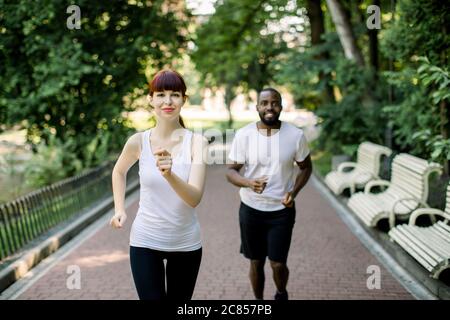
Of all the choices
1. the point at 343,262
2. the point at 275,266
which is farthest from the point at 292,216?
the point at 343,262

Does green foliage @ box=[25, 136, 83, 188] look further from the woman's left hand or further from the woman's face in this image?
the woman's left hand

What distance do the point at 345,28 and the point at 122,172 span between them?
31.4 feet

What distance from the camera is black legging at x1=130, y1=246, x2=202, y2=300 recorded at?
118 inches

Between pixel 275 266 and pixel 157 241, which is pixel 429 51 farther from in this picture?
Answer: pixel 157 241

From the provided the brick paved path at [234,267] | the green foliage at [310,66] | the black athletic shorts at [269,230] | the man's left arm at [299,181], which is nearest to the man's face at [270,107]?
the man's left arm at [299,181]

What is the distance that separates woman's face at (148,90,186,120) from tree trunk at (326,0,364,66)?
30.6 ft

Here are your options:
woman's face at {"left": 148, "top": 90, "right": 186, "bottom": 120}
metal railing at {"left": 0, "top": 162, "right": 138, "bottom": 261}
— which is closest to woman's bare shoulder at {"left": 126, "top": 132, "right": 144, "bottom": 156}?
woman's face at {"left": 148, "top": 90, "right": 186, "bottom": 120}

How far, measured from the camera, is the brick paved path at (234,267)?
5.28 m

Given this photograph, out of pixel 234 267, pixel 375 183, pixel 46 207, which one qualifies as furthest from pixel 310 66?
pixel 234 267

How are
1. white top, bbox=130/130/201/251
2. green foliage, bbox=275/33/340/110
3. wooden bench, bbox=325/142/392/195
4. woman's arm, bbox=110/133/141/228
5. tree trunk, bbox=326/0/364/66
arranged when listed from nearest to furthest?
white top, bbox=130/130/201/251 < woman's arm, bbox=110/133/141/228 < wooden bench, bbox=325/142/392/195 < tree trunk, bbox=326/0/364/66 < green foliage, bbox=275/33/340/110

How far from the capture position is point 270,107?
4.14m

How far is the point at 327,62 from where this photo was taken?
13.2 meters

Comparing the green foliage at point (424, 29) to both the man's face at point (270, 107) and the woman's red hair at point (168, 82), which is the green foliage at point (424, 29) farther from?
the woman's red hair at point (168, 82)

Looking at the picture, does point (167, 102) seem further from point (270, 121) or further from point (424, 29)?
point (424, 29)
